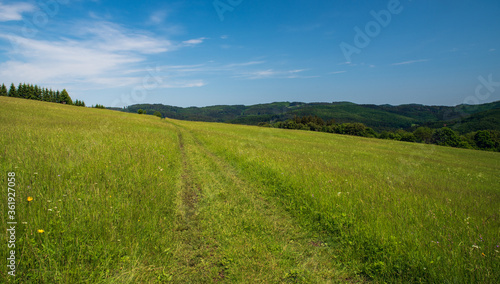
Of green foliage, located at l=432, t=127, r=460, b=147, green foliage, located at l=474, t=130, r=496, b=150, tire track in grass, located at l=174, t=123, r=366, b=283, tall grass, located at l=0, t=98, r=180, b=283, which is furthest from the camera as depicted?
green foliage, located at l=432, t=127, r=460, b=147

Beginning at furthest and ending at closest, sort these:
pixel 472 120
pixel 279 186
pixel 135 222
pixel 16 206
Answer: pixel 472 120
pixel 279 186
pixel 135 222
pixel 16 206

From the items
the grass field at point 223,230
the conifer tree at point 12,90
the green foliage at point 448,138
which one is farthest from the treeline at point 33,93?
the green foliage at point 448,138

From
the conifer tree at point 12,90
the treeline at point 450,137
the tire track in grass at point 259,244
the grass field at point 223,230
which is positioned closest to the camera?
the grass field at point 223,230

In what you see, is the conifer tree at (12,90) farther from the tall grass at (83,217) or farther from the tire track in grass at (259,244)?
the tire track in grass at (259,244)

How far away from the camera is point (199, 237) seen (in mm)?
4578

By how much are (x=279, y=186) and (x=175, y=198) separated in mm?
3940

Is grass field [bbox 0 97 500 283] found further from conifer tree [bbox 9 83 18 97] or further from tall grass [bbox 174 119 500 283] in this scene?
conifer tree [bbox 9 83 18 97]

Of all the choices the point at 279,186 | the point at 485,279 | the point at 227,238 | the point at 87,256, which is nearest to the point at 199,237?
the point at 227,238

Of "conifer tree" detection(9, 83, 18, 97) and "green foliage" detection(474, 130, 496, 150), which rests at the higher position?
"conifer tree" detection(9, 83, 18, 97)

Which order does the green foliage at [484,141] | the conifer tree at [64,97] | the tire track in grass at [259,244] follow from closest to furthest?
1. the tire track in grass at [259,244]
2. the green foliage at [484,141]
3. the conifer tree at [64,97]

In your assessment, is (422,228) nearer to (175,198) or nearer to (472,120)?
(175,198)

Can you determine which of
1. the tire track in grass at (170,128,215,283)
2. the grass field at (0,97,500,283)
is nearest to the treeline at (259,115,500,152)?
the grass field at (0,97,500,283)

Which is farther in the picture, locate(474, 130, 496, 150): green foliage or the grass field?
locate(474, 130, 496, 150): green foliage

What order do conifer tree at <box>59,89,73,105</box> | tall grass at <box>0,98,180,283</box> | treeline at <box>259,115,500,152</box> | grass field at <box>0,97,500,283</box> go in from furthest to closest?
conifer tree at <box>59,89,73,105</box>
treeline at <box>259,115,500,152</box>
grass field at <box>0,97,500,283</box>
tall grass at <box>0,98,180,283</box>
